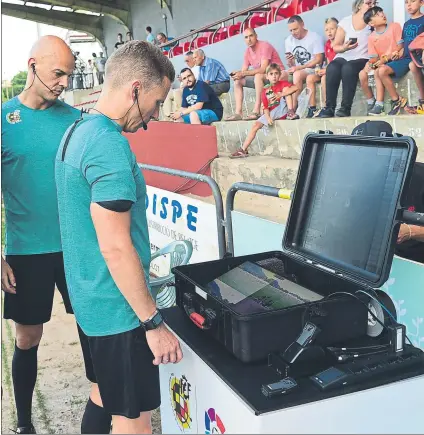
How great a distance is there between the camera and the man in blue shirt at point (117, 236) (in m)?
1.42

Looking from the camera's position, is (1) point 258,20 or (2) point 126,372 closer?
(2) point 126,372

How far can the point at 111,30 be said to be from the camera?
82.1 ft

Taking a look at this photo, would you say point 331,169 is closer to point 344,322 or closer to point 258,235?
point 344,322

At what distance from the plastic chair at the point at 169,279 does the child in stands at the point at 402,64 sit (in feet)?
10.1

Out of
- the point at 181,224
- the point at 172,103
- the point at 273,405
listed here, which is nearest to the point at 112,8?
the point at 172,103

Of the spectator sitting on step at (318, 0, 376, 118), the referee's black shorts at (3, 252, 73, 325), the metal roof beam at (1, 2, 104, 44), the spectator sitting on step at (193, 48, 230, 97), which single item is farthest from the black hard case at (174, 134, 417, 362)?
the metal roof beam at (1, 2, 104, 44)

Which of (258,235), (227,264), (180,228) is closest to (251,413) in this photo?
(227,264)

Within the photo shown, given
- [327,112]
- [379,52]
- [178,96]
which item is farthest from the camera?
[178,96]

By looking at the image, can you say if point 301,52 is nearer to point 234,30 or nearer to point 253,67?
point 253,67

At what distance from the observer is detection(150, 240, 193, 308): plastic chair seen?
2564 mm

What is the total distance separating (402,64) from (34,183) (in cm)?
416

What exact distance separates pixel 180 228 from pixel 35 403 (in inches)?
56.2

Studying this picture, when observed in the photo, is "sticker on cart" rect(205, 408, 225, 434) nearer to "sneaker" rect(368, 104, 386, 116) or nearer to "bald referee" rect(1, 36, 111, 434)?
"bald referee" rect(1, 36, 111, 434)

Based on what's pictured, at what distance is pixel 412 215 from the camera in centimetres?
156
